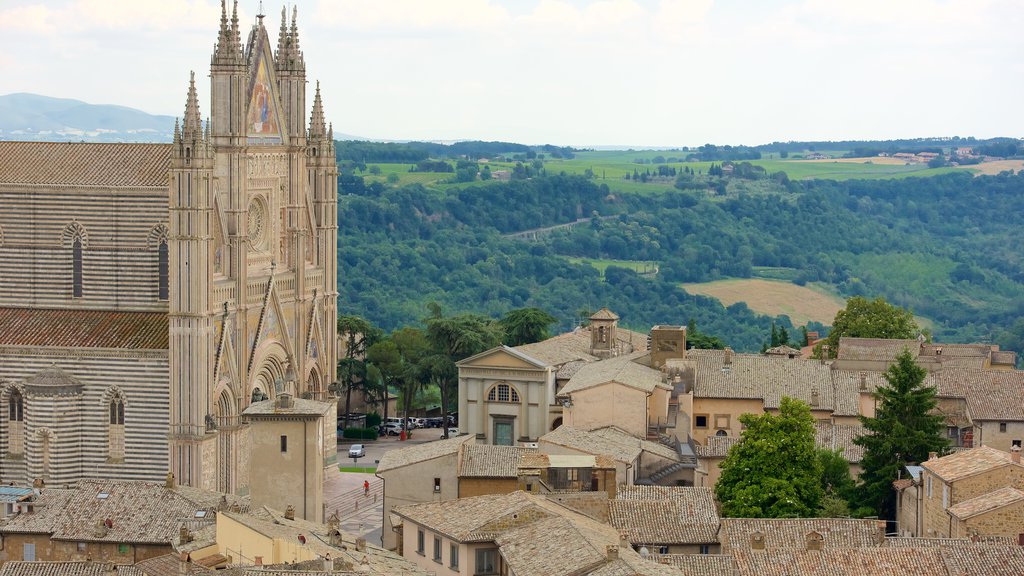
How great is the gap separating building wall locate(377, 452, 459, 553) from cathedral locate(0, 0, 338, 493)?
457 inches

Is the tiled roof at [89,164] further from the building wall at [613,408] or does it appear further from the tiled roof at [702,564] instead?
the tiled roof at [702,564]

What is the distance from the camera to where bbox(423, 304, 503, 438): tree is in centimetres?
9025

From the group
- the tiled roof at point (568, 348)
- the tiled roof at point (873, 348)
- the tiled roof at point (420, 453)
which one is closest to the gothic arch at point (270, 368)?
the tiled roof at point (568, 348)

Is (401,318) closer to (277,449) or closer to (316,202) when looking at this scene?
(316,202)

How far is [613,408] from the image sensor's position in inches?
2795

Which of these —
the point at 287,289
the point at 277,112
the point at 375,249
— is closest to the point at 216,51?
the point at 277,112

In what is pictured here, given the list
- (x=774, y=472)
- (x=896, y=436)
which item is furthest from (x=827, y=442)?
(x=774, y=472)

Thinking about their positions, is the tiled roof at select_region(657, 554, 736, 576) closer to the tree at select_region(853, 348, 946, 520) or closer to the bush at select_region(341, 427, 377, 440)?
the tree at select_region(853, 348, 946, 520)

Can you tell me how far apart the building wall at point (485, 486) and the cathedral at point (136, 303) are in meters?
13.4

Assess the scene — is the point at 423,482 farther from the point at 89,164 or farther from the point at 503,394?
the point at 89,164

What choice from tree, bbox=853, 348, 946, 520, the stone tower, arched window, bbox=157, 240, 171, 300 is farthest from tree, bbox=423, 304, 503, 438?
tree, bbox=853, 348, 946, 520

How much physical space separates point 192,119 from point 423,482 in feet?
56.0

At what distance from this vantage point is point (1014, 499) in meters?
53.5

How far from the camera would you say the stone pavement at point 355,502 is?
223 feet
